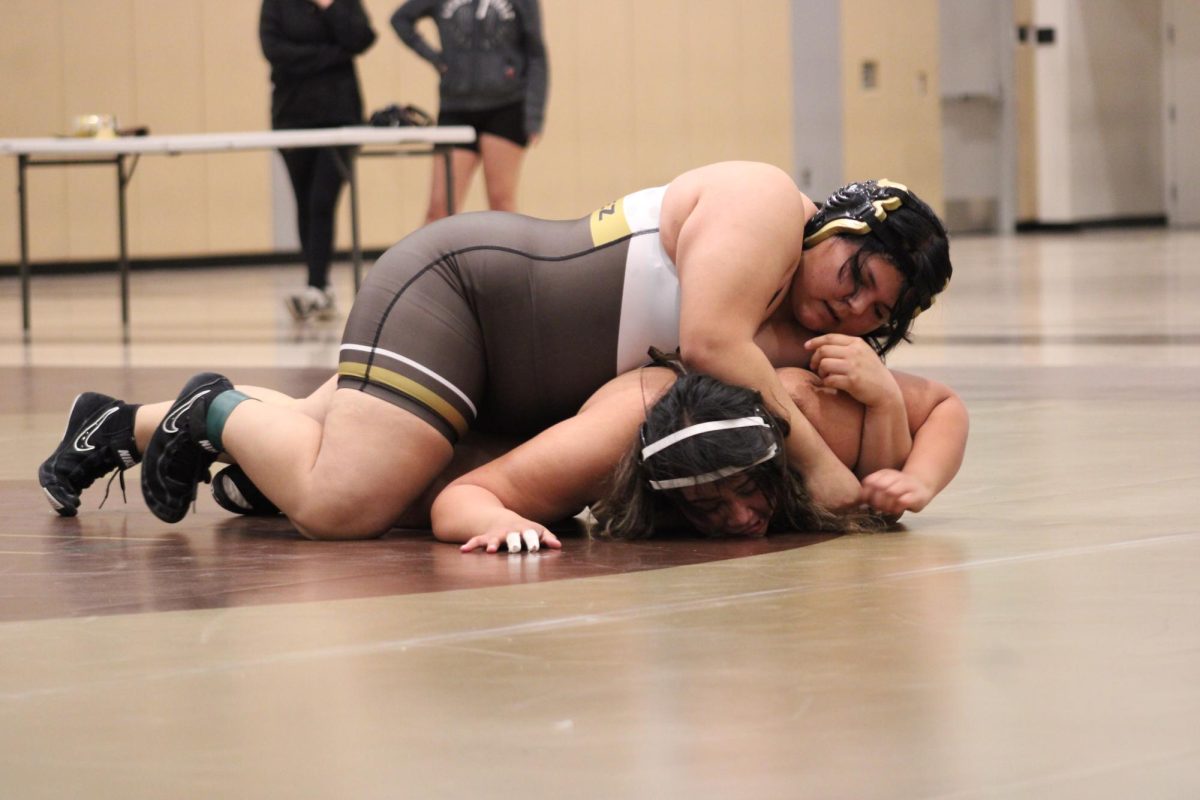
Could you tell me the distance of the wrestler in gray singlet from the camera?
243 cm

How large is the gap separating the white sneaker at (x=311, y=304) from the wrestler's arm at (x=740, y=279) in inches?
183

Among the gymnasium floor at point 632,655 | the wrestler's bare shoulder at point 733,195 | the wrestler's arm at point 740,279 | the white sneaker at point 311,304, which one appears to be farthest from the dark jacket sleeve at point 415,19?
the wrestler's arm at point 740,279

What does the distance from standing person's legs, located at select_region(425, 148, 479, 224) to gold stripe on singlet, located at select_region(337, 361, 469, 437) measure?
469 centimetres

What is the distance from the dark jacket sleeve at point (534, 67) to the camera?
23.4ft

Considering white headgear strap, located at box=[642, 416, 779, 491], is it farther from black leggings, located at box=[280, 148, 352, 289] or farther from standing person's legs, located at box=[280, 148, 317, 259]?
standing person's legs, located at box=[280, 148, 317, 259]

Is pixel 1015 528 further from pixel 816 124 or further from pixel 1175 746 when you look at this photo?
pixel 816 124

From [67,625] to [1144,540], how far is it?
130 cm

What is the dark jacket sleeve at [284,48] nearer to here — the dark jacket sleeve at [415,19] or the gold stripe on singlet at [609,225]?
the dark jacket sleeve at [415,19]

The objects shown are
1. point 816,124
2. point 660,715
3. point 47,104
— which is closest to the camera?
point 660,715

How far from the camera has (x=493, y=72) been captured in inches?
280

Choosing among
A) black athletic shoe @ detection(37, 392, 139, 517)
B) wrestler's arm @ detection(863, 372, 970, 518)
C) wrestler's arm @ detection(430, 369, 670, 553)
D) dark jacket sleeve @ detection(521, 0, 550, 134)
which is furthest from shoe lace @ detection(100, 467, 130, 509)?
dark jacket sleeve @ detection(521, 0, 550, 134)

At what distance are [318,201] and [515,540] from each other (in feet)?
16.0

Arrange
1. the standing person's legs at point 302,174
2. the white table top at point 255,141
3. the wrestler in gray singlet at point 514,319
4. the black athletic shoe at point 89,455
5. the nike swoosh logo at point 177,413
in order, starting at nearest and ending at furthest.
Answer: the wrestler in gray singlet at point 514,319 → the nike swoosh logo at point 177,413 → the black athletic shoe at point 89,455 → the white table top at point 255,141 → the standing person's legs at point 302,174

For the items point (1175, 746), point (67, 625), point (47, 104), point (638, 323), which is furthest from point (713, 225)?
point (47, 104)
